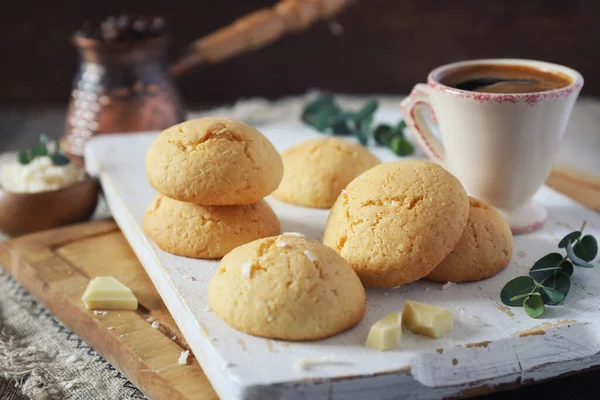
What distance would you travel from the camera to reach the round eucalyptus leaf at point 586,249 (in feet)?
5.22

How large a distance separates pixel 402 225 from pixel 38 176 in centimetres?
115

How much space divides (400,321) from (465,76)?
796 mm

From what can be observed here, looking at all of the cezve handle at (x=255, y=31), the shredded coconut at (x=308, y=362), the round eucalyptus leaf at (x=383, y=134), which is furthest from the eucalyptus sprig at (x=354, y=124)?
the shredded coconut at (x=308, y=362)

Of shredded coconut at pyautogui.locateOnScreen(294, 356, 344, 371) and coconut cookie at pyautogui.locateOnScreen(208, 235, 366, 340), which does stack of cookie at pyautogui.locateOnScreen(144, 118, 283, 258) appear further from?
shredded coconut at pyautogui.locateOnScreen(294, 356, 344, 371)

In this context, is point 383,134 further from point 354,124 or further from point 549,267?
point 549,267

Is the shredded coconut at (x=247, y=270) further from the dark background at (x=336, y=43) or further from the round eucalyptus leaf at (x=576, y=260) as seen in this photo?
the dark background at (x=336, y=43)

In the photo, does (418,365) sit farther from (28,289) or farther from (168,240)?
(28,289)

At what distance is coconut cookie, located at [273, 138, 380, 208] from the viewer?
190cm

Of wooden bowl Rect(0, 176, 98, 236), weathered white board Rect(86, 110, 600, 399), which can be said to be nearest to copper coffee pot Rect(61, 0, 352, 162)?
wooden bowl Rect(0, 176, 98, 236)

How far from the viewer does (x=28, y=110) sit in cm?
383

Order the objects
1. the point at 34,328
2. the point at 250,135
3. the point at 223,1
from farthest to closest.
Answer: the point at 223,1 → the point at 34,328 → the point at 250,135

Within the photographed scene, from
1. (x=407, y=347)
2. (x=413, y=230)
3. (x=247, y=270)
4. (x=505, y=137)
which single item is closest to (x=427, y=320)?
(x=407, y=347)

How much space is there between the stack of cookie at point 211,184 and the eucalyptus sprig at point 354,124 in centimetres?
74

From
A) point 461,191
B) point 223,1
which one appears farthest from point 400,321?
point 223,1
